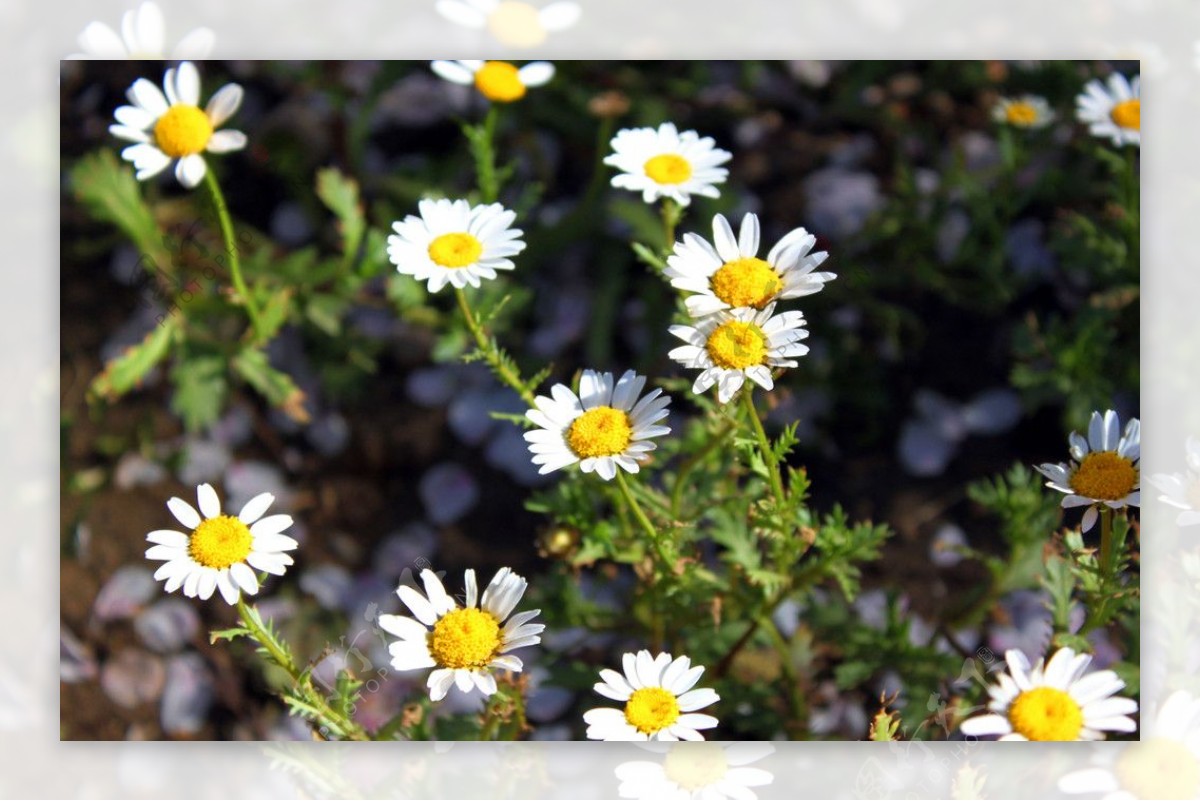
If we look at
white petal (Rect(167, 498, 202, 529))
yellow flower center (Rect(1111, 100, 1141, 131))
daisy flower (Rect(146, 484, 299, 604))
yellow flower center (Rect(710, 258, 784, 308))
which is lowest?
daisy flower (Rect(146, 484, 299, 604))

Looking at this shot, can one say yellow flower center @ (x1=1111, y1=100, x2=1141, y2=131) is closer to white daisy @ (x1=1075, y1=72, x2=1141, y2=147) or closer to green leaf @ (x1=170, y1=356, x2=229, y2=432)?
white daisy @ (x1=1075, y1=72, x2=1141, y2=147)

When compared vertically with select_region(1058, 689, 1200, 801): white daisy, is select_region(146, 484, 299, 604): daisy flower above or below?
above

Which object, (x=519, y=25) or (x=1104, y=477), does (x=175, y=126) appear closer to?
(x=519, y=25)

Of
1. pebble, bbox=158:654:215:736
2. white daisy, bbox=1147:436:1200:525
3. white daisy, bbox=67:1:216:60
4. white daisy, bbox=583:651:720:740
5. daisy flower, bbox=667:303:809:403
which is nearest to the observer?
daisy flower, bbox=667:303:809:403

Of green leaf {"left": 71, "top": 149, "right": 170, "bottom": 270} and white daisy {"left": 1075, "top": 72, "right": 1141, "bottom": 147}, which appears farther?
green leaf {"left": 71, "top": 149, "right": 170, "bottom": 270}

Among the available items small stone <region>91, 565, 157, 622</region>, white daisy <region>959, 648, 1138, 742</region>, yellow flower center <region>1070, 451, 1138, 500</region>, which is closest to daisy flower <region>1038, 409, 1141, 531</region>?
yellow flower center <region>1070, 451, 1138, 500</region>
